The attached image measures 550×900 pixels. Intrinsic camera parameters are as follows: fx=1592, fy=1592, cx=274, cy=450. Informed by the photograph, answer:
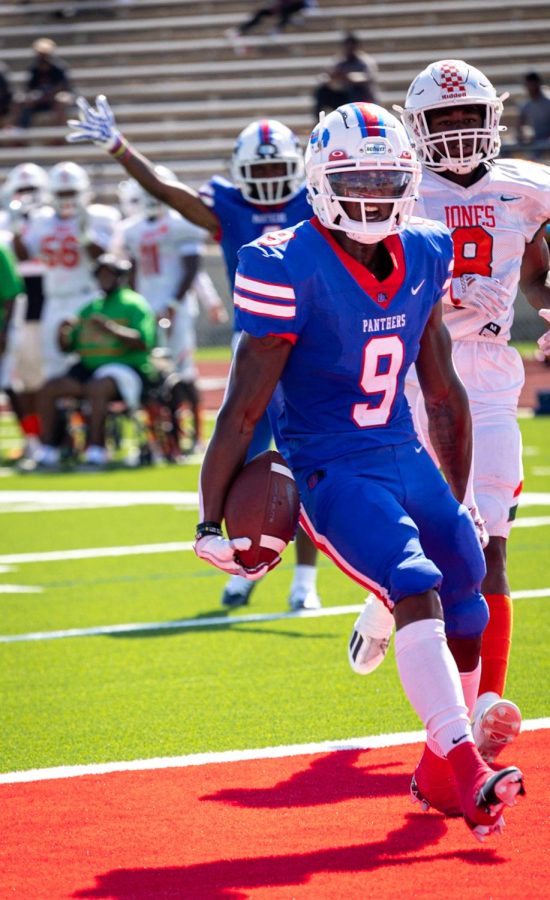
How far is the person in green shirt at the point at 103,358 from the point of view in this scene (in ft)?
43.3

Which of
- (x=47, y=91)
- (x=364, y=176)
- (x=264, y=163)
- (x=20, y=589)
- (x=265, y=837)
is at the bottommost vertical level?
(x=20, y=589)

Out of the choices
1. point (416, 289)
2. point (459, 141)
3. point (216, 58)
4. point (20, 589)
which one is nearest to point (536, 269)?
point (459, 141)

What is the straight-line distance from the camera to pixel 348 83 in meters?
20.5

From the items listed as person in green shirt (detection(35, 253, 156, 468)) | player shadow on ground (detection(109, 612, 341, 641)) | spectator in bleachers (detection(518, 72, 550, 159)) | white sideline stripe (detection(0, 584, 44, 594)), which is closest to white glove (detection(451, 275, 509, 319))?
player shadow on ground (detection(109, 612, 341, 641))

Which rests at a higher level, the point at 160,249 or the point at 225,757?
the point at 160,249

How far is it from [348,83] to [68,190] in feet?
24.7

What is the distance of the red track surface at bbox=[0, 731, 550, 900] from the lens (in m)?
3.35

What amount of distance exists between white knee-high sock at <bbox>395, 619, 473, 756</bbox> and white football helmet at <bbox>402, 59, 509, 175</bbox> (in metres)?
1.81

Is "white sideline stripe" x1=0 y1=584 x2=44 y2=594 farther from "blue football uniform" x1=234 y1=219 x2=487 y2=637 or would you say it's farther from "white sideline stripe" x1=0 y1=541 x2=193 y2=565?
"blue football uniform" x1=234 y1=219 x2=487 y2=637

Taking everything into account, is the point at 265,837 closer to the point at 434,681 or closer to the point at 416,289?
the point at 434,681

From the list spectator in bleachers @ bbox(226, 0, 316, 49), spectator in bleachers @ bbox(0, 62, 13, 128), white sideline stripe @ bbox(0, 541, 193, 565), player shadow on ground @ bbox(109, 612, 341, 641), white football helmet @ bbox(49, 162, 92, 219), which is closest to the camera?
player shadow on ground @ bbox(109, 612, 341, 641)

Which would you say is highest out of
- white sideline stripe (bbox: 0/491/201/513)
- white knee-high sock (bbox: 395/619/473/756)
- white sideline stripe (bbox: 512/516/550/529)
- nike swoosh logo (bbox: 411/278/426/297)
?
nike swoosh logo (bbox: 411/278/426/297)

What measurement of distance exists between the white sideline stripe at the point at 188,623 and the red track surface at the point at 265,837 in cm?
224

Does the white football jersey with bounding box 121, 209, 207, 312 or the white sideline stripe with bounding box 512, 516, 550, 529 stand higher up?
the white football jersey with bounding box 121, 209, 207, 312
